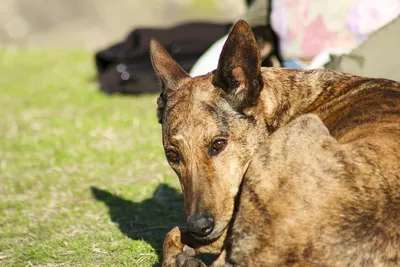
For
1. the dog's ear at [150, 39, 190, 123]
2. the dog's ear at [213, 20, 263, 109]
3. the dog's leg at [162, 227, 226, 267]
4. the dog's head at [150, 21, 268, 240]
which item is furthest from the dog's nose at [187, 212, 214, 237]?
the dog's ear at [150, 39, 190, 123]

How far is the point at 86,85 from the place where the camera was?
13906 millimetres

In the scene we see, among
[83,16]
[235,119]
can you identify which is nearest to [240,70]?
[235,119]

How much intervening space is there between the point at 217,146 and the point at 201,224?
0.59 metres

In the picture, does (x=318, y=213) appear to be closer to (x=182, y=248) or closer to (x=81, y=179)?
(x=182, y=248)

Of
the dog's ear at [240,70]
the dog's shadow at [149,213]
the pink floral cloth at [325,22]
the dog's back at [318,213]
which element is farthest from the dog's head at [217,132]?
the pink floral cloth at [325,22]

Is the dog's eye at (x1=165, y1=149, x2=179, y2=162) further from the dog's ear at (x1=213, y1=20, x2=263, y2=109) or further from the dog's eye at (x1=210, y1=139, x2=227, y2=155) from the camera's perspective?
the dog's ear at (x1=213, y1=20, x2=263, y2=109)

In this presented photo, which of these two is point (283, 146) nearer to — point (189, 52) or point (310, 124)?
point (310, 124)

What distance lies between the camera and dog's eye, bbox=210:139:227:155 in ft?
16.2

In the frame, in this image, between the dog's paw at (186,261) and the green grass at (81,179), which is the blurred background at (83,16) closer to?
the green grass at (81,179)

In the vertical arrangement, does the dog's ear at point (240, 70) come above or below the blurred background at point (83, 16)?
above

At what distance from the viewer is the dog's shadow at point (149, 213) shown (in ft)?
20.6

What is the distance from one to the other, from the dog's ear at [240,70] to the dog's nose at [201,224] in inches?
34.3

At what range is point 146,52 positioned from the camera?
12508 millimetres

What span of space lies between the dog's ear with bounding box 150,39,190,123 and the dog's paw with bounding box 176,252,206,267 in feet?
3.75
